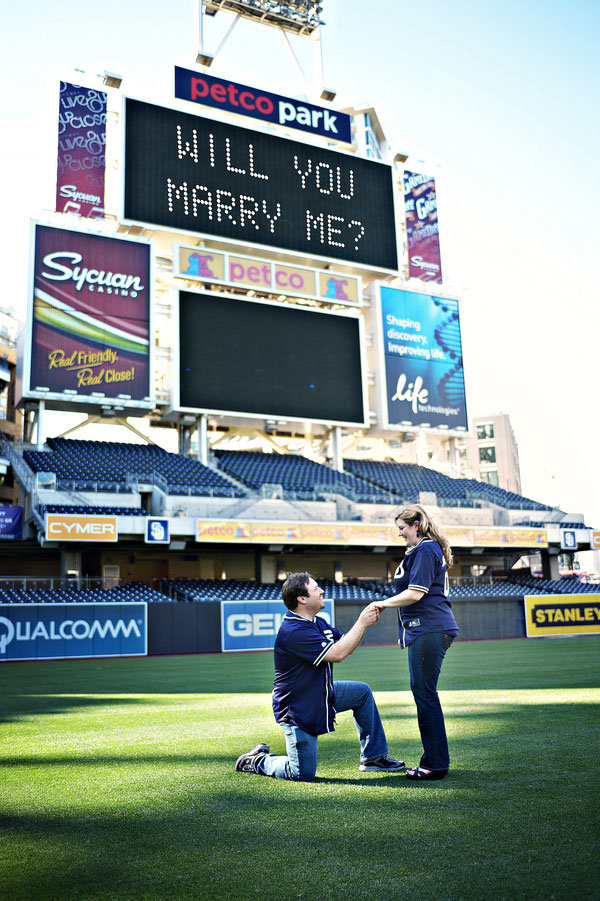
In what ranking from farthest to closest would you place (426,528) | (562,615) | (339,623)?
(562,615) → (339,623) → (426,528)

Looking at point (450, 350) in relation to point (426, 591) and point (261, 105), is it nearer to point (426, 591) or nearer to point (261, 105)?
point (261, 105)

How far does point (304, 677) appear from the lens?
482 cm

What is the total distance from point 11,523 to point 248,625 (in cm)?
1017

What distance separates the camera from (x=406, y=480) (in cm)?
3903

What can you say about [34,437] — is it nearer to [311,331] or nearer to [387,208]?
[311,331]

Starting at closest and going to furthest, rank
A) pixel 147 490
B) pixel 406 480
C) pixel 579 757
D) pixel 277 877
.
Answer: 1. pixel 277 877
2. pixel 579 757
3. pixel 147 490
4. pixel 406 480

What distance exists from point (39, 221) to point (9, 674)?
22.2 meters

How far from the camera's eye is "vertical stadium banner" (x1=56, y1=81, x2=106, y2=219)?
33.5 metres

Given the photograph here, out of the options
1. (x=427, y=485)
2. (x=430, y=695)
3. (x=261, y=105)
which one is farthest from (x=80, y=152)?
(x=430, y=695)

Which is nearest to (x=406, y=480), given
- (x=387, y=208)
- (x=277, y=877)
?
(x=387, y=208)

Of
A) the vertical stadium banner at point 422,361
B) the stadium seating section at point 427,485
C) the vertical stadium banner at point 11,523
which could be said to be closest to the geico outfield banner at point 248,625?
the vertical stadium banner at point 11,523

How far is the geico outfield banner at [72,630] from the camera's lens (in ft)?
68.5

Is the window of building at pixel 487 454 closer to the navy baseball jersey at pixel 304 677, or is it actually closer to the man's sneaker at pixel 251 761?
the man's sneaker at pixel 251 761

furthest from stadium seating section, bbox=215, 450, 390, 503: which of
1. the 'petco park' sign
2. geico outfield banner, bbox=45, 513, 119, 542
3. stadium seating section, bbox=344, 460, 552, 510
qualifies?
the 'petco park' sign
